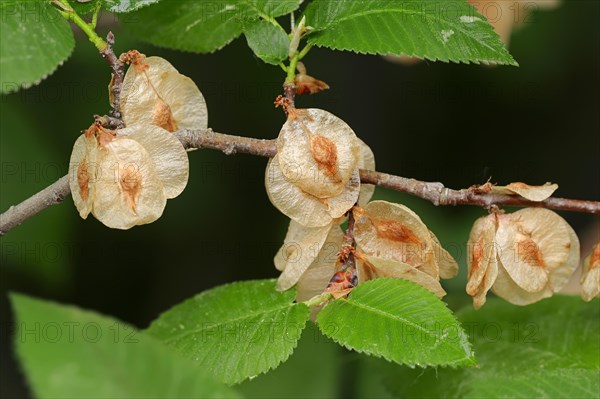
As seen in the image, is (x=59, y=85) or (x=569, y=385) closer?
(x=569, y=385)

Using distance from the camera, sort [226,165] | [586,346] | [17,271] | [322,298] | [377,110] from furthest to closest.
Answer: [377,110] < [226,165] < [17,271] < [586,346] < [322,298]

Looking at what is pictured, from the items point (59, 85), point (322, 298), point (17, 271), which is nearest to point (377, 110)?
point (59, 85)

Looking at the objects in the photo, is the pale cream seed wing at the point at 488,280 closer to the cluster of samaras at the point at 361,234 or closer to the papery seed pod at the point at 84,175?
the cluster of samaras at the point at 361,234

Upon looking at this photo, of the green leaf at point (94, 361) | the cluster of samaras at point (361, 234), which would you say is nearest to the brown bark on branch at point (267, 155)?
the cluster of samaras at point (361, 234)

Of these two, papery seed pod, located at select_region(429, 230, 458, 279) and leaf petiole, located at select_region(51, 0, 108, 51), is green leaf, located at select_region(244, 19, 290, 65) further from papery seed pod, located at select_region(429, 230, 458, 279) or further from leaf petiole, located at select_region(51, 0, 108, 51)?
papery seed pod, located at select_region(429, 230, 458, 279)

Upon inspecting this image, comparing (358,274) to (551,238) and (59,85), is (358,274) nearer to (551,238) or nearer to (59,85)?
(551,238)

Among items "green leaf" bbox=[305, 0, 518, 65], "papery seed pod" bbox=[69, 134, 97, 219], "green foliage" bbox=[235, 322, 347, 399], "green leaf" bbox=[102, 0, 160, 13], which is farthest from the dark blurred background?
"papery seed pod" bbox=[69, 134, 97, 219]

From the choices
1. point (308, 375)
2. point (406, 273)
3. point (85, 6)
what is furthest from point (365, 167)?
point (308, 375)
